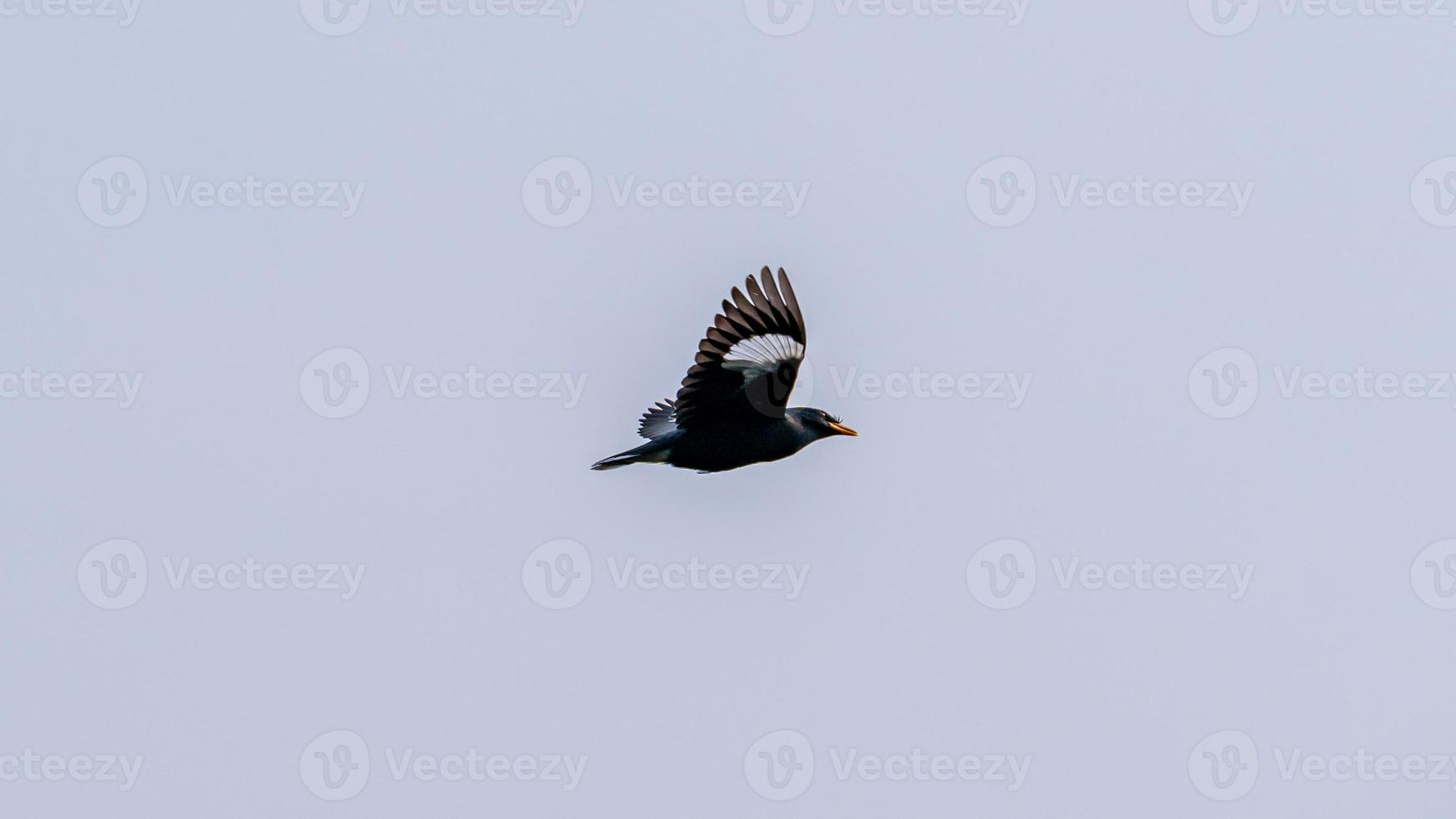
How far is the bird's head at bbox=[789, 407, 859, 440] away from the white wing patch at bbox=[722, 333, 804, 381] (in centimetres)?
88

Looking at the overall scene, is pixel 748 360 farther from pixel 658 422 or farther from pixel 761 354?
pixel 658 422

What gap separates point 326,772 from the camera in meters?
23.4

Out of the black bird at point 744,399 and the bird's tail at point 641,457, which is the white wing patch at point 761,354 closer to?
the black bird at point 744,399

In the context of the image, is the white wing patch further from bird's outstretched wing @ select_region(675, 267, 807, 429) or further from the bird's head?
the bird's head

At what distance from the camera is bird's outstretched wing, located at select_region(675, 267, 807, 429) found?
14680 mm

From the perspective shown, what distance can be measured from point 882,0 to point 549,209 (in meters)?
4.60

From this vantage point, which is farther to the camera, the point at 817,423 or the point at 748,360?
the point at 817,423

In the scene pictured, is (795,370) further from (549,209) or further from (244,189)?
(244,189)

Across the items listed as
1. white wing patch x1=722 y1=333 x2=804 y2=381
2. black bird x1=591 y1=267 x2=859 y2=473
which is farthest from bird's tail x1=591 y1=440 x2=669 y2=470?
white wing patch x1=722 y1=333 x2=804 y2=381

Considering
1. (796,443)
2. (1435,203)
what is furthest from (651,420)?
(1435,203)

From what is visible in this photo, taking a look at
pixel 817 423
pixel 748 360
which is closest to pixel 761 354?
pixel 748 360

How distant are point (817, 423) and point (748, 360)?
1.21 meters

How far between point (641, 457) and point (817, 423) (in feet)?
5.01

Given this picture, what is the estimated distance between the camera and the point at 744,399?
1570 cm
